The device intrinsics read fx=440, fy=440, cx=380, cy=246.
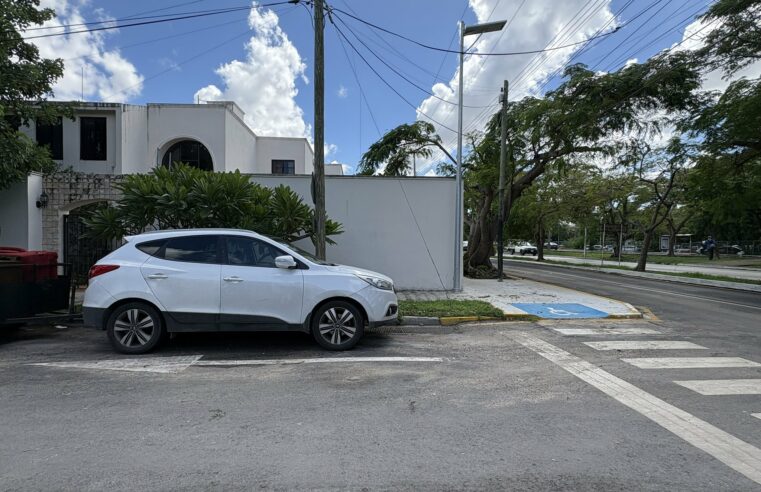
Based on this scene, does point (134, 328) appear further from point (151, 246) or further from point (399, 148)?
point (399, 148)

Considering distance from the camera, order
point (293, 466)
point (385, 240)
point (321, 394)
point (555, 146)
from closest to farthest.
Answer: point (293, 466), point (321, 394), point (385, 240), point (555, 146)

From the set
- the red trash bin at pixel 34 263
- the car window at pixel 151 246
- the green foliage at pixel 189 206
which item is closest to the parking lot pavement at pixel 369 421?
the red trash bin at pixel 34 263

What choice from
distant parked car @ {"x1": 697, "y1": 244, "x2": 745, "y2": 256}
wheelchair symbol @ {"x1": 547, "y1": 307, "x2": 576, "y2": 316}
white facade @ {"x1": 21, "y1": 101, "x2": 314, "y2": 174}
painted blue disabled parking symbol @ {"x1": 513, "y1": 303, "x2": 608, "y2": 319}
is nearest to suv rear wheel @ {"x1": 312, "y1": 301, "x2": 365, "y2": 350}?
painted blue disabled parking symbol @ {"x1": 513, "y1": 303, "x2": 608, "y2": 319}

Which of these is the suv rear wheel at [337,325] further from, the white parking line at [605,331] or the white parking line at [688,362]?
the white parking line at [605,331]

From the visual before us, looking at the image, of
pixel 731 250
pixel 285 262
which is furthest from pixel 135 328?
pixel 731 250

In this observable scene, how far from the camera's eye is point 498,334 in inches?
316

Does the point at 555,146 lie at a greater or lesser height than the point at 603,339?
greater

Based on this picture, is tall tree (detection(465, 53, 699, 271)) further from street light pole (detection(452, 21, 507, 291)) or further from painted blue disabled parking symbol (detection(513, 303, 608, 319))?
painted blue disabled parking symbol (detection(513, 303, 608, 319))

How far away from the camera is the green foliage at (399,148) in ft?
66.7

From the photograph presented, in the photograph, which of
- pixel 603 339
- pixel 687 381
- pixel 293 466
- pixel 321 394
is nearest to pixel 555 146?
pixel 603 339

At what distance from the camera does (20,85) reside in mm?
10594

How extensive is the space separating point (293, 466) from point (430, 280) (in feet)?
32.7

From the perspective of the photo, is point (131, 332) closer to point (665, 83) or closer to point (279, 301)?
point (279, 301)

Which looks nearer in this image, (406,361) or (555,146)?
(406,361)
